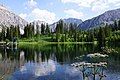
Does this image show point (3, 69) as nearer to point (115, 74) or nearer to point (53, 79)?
point (53, 79)

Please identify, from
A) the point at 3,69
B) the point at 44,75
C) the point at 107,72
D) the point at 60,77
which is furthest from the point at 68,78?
the point at 3,69

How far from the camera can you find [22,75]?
206 feet

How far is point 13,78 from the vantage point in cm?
5847

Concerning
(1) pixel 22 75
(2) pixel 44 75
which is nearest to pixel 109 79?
(2) pixel 44 75

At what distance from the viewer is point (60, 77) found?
194 ft

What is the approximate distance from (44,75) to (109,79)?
1528 cm

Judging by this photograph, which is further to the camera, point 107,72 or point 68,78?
point 107,72

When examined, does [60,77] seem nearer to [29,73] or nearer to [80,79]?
[80,79]

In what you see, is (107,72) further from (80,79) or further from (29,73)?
(29,73)

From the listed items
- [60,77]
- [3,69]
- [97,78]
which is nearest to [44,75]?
[60,77]

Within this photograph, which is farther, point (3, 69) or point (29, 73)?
point (29, 73)

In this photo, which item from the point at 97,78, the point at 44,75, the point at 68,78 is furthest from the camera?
the point at 44,75

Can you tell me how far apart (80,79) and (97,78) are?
3800 mm

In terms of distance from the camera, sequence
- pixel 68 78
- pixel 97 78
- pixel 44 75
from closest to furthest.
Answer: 1. pixel 97 78
2. pixel 68 78
3. pixel 44 75
